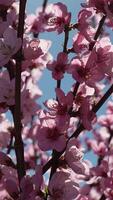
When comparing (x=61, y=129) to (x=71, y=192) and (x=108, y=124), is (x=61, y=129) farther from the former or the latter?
(x=108, y=124)

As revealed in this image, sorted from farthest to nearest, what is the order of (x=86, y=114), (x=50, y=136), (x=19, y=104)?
1. (x=50, y=136)
2. (x=86, y=114)
3. (x=19, y=104)

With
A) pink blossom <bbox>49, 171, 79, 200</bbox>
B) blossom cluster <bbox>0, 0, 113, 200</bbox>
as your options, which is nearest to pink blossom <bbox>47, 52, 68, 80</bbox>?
blossom cluster <bbox>0, 0, 113, 200</bbox>

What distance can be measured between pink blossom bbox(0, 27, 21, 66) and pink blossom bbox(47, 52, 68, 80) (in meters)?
0.24

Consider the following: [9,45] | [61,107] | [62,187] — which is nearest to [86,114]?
[61,107]

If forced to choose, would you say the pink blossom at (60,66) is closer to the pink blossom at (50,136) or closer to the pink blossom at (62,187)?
the pink blossom at (50,136)

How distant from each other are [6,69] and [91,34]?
47 centimetres

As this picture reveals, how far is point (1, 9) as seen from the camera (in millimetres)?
2258

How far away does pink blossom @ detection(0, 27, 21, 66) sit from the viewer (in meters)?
2.06

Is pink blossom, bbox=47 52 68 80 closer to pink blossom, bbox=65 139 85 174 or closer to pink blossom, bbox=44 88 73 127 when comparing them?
pink blossom, bbox=44 88 73 127

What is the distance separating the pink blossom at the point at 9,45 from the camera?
2.06 metres

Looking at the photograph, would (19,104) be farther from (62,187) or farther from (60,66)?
(62,187)

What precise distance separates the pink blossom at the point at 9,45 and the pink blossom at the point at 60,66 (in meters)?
0.24

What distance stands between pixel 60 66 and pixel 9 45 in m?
0.29

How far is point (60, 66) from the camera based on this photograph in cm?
226
